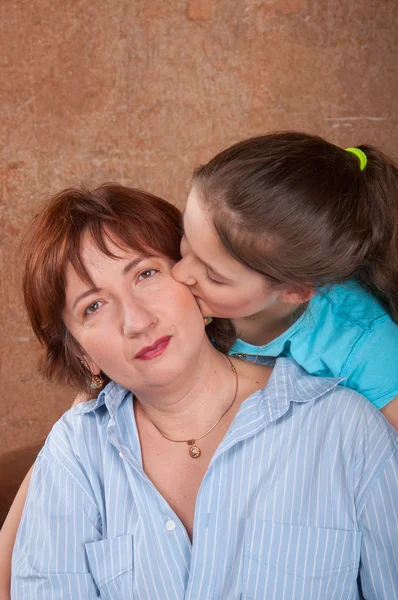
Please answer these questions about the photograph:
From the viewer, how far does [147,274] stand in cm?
165

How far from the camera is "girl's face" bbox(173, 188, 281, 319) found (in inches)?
64.0

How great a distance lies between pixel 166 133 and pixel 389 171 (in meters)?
1.12

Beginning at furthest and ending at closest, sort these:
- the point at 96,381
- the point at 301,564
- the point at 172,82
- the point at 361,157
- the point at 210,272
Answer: the point at 172,82 < the point at 96,381 < the point at 361,157 < the point at 210,272 < the point at 301,564

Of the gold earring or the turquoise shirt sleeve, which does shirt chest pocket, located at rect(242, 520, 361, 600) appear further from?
the gold earring

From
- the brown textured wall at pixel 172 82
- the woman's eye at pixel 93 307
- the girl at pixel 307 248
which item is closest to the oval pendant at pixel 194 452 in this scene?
the girl at pixel 307 248

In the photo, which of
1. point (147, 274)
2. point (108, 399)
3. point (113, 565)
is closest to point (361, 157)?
point (147, 274)

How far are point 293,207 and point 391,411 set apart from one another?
1.61 feet

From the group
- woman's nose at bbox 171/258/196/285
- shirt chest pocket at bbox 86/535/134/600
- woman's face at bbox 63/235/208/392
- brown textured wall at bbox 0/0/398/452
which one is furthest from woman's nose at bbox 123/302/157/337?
brown textured wall at bbox 0/0/398/452

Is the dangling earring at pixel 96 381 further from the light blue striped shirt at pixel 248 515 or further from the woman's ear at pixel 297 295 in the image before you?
the woman's ear at pixel 297 295

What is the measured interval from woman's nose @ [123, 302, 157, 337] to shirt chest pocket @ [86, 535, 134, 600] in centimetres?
43

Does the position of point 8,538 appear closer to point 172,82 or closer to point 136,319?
point 136,319

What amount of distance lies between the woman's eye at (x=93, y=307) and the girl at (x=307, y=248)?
0.18 meters

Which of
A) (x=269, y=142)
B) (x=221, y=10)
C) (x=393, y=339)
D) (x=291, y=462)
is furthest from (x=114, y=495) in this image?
(x=221, y=10)

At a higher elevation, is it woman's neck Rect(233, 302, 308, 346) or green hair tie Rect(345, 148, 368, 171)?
green hair tie Rect(345, 148, 368, 171)
